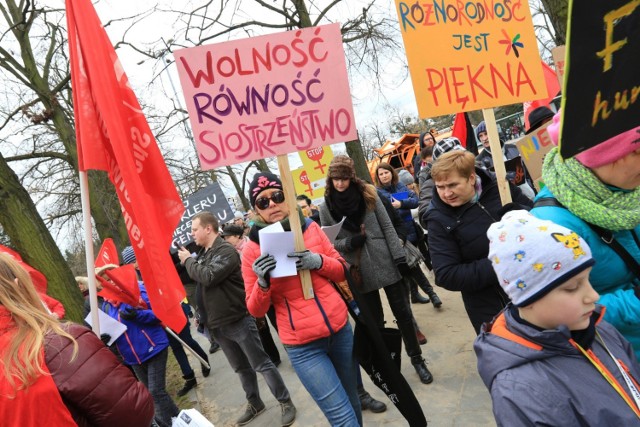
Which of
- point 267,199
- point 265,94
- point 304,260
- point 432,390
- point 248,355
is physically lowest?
point 432,390

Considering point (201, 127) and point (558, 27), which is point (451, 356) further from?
point (558, 27)

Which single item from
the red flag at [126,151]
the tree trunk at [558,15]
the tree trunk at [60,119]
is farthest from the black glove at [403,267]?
the tree trunk at [60,119]

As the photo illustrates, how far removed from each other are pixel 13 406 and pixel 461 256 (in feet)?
6.79

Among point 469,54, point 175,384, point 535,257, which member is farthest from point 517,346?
point 175,384

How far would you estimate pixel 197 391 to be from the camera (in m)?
5.39

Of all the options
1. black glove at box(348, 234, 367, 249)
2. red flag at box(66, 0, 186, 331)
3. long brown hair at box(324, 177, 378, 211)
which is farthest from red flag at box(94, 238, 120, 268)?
long brown hair at box(324, 177, 378, 211)

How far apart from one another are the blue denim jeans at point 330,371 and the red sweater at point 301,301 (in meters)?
0.08

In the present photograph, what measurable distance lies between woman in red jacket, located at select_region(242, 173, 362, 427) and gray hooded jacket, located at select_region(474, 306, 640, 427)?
121 cm

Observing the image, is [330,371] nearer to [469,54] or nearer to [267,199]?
[267,199]

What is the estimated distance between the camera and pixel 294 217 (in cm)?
228

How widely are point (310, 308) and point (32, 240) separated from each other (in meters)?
3.85

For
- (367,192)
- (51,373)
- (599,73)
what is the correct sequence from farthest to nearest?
(367,192), (51,373), (599,73)

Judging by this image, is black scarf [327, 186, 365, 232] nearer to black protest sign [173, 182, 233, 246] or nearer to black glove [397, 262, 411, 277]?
black glove [397, 262, 411, 277]

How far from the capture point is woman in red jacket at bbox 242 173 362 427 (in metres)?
2.31
